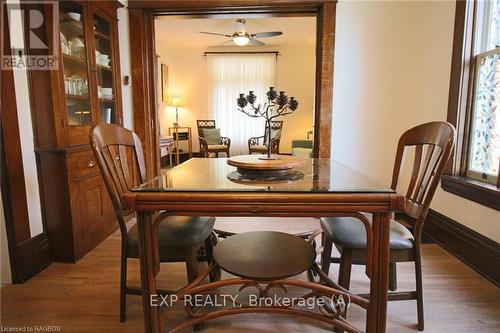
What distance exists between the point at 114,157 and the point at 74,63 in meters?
1.28

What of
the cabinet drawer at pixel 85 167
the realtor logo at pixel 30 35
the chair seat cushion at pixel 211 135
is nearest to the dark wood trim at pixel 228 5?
the realtor logo at pixel 30 35

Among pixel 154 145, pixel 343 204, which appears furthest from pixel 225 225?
pixel 343 204

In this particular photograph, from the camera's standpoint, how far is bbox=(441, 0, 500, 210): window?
6.87ft

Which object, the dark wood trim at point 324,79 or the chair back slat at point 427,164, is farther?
the dark wood trim at point 324,79

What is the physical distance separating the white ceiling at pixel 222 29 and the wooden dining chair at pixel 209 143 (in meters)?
1.68

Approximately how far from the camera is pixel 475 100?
227 cm

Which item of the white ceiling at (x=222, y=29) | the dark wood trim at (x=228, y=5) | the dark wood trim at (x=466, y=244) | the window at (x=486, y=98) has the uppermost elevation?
the white ceiling at (x=222, y=29)

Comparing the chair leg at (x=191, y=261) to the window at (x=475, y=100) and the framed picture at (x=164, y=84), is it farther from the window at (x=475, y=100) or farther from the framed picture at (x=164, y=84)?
the framed picture at (x=164, y=84)

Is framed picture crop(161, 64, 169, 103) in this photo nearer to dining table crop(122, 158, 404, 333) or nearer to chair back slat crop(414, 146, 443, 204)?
dining table crop(122, 158, 404, 333)

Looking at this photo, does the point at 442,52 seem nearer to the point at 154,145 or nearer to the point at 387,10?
the point at 387,10

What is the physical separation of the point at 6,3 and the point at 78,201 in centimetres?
129

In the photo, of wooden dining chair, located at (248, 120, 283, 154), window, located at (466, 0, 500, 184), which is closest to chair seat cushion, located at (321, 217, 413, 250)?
window, located at (466, 0, 500, 184)

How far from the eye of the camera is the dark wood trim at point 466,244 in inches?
74.2

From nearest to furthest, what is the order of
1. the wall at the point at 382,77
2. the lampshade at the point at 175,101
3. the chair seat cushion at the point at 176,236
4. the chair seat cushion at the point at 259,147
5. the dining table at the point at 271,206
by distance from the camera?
the dining table at the point at 271,206, the chair seat cushion at the point at 176,236, the wall at the point at 382,77, the chair seat cushion at the point at 259,147, the lampshade at the point at 175,101
